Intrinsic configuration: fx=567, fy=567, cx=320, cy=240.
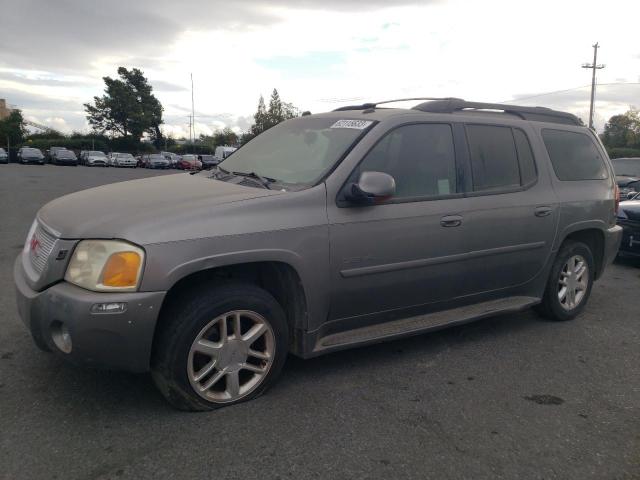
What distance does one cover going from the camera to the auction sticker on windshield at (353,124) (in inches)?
151

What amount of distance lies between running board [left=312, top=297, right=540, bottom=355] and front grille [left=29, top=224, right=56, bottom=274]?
162cm

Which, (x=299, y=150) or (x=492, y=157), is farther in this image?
(x=492, y=157)

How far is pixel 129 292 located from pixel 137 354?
1.09 feet

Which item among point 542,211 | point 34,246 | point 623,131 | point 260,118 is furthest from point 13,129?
point 542,211

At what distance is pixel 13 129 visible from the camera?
72688mm

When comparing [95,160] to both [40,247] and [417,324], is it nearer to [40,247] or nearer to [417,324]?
[40,247]

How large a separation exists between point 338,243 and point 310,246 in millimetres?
197

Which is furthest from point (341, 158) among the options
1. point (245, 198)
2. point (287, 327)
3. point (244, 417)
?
point (244, 417)

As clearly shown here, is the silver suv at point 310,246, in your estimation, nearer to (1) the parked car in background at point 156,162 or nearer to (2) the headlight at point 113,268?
(2) the headlight at point 113,268

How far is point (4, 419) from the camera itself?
2967mm

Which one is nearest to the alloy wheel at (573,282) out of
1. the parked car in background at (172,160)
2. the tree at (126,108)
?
Answer: the parked car in background at (172,160)

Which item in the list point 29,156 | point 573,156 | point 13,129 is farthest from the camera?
point 13,129

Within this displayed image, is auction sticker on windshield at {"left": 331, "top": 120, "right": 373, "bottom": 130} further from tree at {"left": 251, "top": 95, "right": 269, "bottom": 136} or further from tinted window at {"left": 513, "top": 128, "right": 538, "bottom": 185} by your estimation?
tree at {"left": 251, "top": 95, "right": 269, "bottom": 136}

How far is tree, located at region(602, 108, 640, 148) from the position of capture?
59.8 meters
